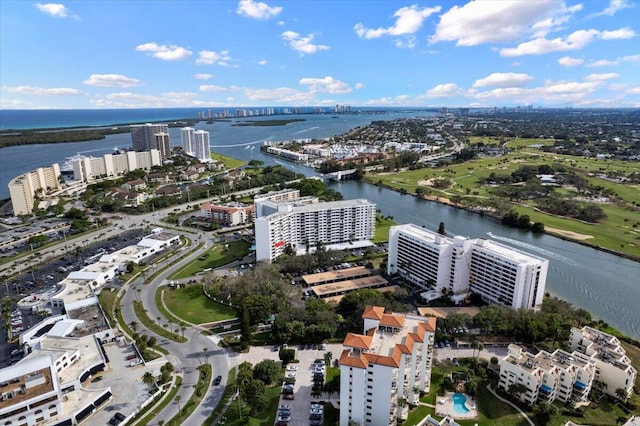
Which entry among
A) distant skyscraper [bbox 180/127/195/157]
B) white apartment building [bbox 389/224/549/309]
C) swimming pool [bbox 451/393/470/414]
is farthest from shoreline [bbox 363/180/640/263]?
distant skyscraper [bbox 180/127/195/157]

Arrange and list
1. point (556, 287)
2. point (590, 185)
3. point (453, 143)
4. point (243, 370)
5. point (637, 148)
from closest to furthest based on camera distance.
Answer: point (243, 370) < point (556, 287) < point (590, 185) < point (637, 148) < point (453, 143)

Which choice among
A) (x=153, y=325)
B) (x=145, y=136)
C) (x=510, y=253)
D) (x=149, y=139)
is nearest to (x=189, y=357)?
(x=153, y=325)

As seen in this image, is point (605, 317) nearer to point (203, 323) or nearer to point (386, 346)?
point (386, 346)

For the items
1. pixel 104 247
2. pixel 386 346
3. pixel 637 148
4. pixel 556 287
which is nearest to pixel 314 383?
pixel 386 346

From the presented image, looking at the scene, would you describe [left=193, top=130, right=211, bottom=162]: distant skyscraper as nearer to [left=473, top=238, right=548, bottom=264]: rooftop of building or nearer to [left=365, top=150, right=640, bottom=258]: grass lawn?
[left=365, top=150, right=640, bottom=258]: grass lawn

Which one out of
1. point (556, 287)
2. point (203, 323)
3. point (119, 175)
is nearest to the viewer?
point (203, 323)

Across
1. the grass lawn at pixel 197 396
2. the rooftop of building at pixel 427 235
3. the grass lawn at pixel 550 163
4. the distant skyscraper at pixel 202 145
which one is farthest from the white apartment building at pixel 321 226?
the distant skyscraper at pixel 202 145

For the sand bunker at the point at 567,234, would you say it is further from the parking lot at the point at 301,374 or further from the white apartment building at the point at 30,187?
the white apartment building at the point at 30,187

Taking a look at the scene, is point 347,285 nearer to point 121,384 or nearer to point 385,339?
point 385,339
